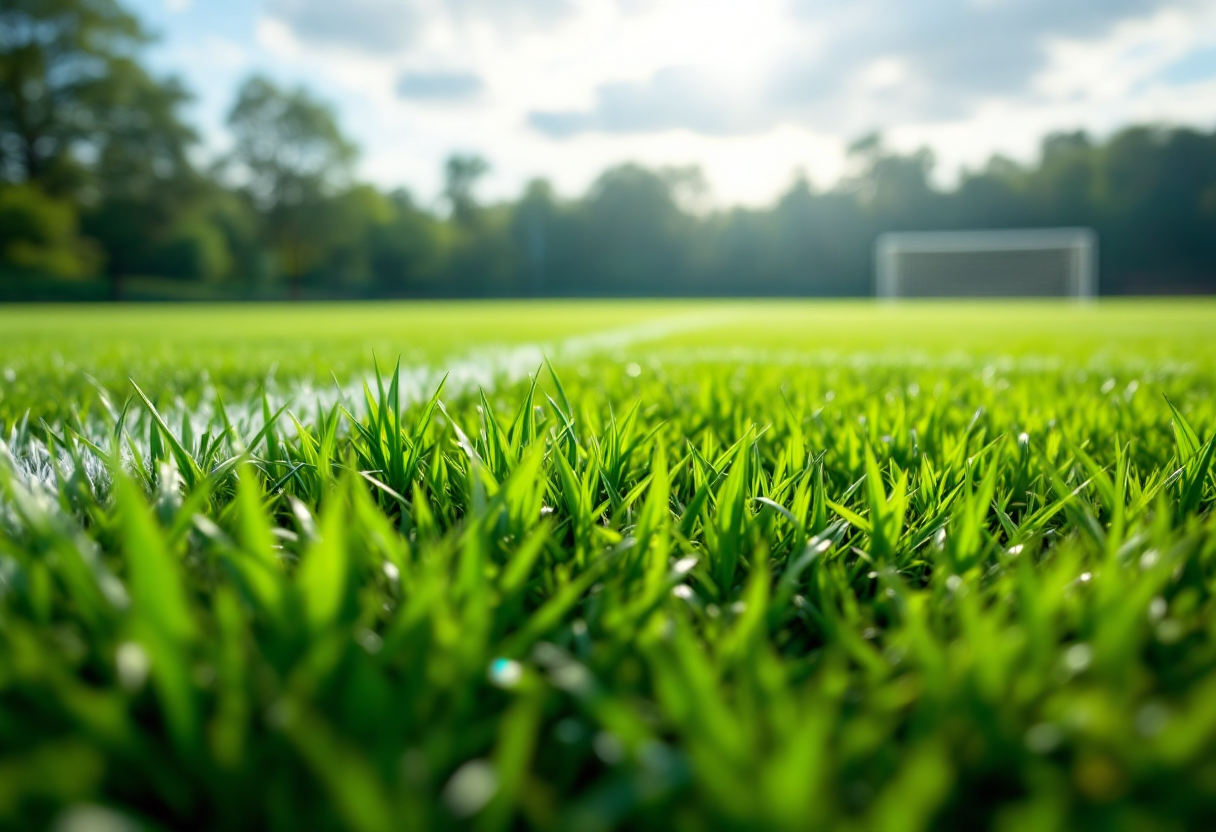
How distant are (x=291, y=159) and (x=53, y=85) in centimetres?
1115

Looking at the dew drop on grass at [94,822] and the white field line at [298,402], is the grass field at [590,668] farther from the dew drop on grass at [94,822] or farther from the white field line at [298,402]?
the white field line at [298,402]

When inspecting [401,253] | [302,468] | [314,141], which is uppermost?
[314,141]

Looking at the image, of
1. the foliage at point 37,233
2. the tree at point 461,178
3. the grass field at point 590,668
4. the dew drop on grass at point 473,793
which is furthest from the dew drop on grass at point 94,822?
the tree at point 461,178

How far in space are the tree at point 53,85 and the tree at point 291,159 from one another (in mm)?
7667

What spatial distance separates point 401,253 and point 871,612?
50613 millimetres

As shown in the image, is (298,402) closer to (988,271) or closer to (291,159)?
(988,271)

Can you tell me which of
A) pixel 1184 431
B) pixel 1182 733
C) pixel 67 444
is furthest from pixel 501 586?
pixel 1184 431

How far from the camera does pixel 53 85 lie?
31609 mm

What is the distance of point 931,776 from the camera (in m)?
0.35

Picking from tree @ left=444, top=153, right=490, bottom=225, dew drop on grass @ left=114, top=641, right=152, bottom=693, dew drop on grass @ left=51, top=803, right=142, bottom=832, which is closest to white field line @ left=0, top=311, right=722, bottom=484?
dew drop on grass @ left=114, top=641, right=152, bottom=693

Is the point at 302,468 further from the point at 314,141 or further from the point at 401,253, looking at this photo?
the point at 401,253

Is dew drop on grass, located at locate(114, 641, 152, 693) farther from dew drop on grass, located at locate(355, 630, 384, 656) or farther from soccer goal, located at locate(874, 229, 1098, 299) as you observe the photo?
soccer goal, located at locate(874, 229, 1098, 299)

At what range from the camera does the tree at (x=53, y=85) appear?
1214 inches

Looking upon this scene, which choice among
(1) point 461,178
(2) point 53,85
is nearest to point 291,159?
(2) point 53,85
